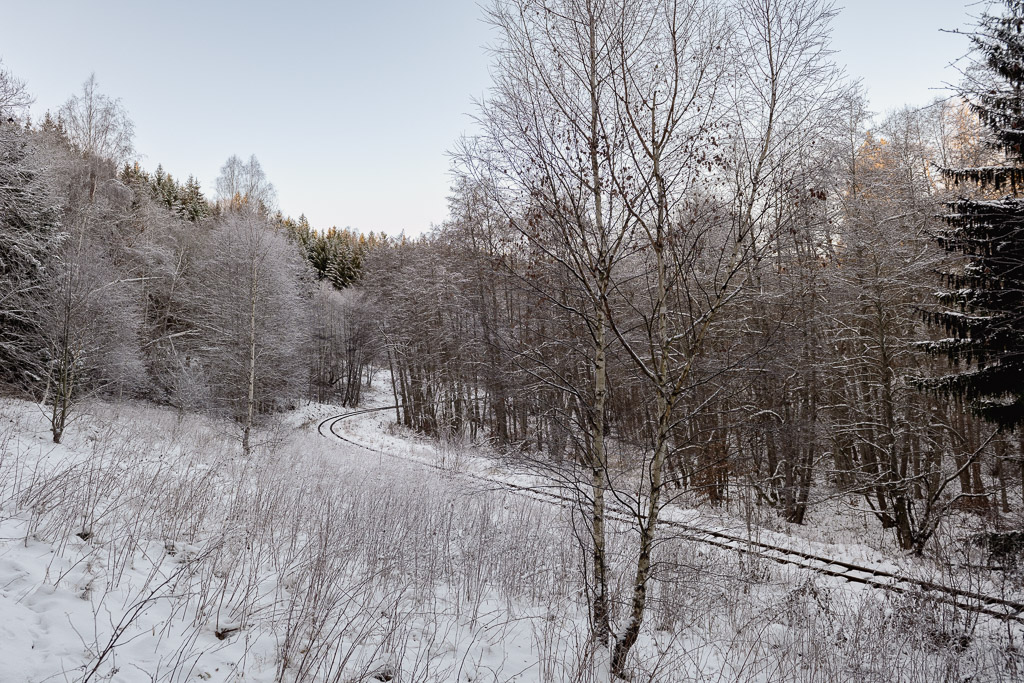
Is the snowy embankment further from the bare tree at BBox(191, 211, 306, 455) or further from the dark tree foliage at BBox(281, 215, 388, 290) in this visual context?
the dark tree foliage at BBox(281, 215, 388, 290)

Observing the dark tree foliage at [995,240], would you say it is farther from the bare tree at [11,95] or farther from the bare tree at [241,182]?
the bare tree at [241,182]

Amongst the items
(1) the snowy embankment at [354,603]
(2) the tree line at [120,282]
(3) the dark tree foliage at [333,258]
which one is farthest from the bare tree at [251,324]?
(3) the dark tree foliage at [333,258]

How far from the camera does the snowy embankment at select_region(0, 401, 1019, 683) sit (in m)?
3.06

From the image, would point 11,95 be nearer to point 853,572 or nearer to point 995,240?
point 995,240

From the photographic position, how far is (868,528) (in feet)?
42.7

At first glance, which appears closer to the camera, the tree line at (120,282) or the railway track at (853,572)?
the railway track at (853,572)

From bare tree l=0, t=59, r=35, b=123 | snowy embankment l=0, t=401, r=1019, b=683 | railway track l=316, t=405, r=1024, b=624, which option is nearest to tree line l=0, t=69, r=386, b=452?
bare tree l=0, t=59, r=35, b=123

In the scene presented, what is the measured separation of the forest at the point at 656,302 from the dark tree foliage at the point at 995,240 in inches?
1.8

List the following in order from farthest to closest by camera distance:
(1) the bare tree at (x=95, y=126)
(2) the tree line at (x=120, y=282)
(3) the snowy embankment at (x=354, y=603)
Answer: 1. (1) the bare tree at (x=95, y=126)
2. (2) the tree line at (x=120, y=282)
3. (3) the snowy embankment at (x=354, y=603)

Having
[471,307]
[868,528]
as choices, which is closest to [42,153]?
[471,307]

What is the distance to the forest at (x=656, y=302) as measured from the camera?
12.9 ft

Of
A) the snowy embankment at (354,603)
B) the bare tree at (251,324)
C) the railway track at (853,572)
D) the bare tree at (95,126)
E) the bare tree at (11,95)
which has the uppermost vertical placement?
the bare tree at (95,126)

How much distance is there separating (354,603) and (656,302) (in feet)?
12.5

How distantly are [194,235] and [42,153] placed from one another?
12.3 meters
